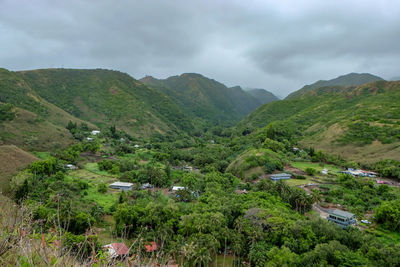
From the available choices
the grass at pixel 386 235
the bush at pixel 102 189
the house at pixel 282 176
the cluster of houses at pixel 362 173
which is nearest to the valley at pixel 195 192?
the grass at pixel 386 235

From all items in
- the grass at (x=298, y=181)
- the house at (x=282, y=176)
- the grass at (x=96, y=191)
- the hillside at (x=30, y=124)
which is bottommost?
the grass at (x=96, y=191)

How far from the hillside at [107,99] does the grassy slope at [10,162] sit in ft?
151

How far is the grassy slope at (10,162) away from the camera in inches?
1161

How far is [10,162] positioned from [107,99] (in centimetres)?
7021

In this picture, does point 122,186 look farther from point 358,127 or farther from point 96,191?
point 358,127

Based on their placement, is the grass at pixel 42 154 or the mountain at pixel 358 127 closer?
the grass at pixel 42 154

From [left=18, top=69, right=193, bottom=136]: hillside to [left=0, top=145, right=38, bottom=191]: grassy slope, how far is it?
151ft

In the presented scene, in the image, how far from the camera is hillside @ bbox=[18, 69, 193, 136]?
87562mm

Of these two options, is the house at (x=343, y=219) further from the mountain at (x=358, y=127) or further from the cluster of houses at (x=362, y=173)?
the mountain at (x=358, y=127)

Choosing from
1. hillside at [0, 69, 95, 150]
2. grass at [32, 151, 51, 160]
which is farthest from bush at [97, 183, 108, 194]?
hillside at [0, 69, 95, 150]

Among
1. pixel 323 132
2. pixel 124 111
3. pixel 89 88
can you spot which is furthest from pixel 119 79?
pixel 323 132

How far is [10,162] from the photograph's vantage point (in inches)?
1276

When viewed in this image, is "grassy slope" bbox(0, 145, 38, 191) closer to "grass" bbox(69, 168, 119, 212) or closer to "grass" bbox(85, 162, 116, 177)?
"grass" bbox(69, 168, 119, 212)

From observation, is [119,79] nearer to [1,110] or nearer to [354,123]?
[1,110]
